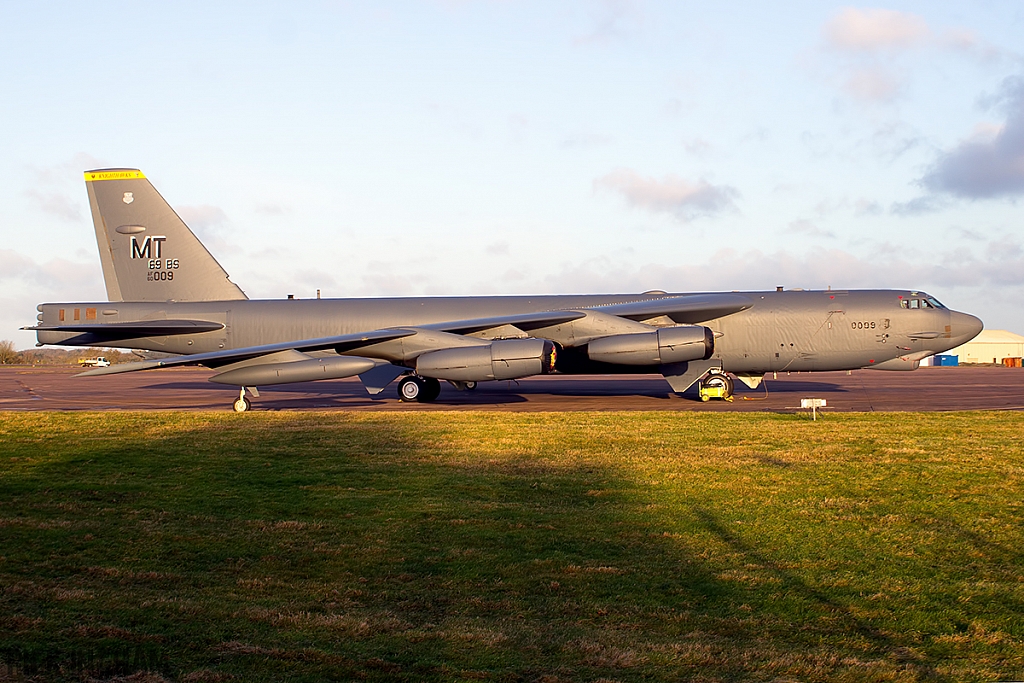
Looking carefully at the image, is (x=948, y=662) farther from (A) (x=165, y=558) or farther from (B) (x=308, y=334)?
(B) (x=308, y=334)

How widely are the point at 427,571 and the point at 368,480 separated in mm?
3908

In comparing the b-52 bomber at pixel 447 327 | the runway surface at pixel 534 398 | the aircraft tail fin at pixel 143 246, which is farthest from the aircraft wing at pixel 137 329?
the runway surface at pixel 534 398

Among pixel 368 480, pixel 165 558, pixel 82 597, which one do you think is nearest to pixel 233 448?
pixel 368 480

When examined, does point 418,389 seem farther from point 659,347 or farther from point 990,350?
point 990,350

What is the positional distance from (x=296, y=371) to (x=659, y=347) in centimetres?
914

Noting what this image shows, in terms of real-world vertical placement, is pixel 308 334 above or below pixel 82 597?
above

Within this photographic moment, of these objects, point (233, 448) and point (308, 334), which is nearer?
point (233, 448)

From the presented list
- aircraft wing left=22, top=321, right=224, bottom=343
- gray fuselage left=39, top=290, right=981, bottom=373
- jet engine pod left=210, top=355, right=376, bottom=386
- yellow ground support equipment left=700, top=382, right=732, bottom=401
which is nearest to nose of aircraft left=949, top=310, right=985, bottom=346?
gray fuselage left=39, top=290, right=981, bottom=373

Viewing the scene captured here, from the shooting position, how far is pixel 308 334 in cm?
2566

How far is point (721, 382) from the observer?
24.1 metres

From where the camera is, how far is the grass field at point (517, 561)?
459cm

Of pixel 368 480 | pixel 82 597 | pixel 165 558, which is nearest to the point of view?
pixel 82 597

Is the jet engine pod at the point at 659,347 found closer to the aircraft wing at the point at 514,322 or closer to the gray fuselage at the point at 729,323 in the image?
the gray fuselage at the point at 729,323

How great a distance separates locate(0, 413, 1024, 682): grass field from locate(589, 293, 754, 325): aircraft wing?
38.4ft
